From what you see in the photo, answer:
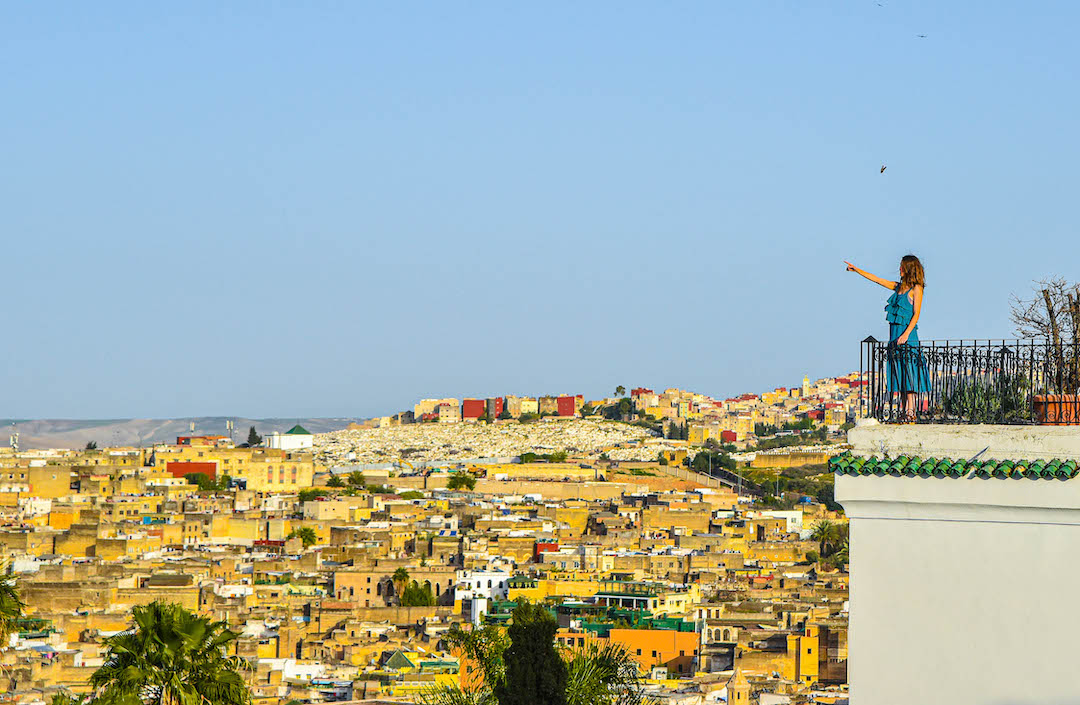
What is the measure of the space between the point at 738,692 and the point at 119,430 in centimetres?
13128

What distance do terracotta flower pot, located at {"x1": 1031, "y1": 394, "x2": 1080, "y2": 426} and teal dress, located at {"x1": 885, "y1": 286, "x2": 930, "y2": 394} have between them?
29 centimetres

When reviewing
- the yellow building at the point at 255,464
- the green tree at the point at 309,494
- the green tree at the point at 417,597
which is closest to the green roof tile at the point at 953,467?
the green tree at the point at 417,597

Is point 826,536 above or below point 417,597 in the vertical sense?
above

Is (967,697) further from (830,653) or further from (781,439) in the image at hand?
(781,439)

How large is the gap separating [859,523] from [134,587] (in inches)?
1461

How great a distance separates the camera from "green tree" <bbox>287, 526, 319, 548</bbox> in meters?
53.0

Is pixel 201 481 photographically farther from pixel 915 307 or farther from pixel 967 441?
pixel 967 441

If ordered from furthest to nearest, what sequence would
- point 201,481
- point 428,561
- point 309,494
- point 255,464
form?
point 255,464
point 201,481
point 309,494
point 428,561

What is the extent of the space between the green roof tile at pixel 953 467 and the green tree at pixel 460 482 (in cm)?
6849

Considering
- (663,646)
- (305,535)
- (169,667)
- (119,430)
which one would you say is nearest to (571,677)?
(169,667)

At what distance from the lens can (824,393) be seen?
386ft

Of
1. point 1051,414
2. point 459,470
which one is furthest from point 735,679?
point 459,470

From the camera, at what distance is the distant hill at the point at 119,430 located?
142 metres

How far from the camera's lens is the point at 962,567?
14.7 feet
